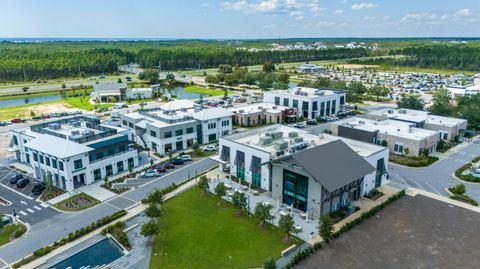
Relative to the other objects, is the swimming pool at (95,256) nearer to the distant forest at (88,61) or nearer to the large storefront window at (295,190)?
the large storefront window at (295,190)

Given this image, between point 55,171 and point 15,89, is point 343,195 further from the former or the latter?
point 15,89

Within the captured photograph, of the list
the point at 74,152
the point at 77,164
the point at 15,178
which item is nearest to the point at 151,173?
the point at 77,164

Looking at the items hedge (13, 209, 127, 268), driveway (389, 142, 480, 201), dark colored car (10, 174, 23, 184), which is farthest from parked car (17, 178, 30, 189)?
driveway (389, 142, 480, 201)

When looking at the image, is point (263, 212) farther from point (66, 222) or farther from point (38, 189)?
point (38, 189)

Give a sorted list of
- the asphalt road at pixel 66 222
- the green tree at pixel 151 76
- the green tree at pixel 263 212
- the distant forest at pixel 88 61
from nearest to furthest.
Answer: the asphalt road at pixel 66 222 < the green tree at pixel 263 212 < the green tree at pixel 151 76 < the distant forest at pixel 88 61

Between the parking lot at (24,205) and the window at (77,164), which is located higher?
the window at (77,164)

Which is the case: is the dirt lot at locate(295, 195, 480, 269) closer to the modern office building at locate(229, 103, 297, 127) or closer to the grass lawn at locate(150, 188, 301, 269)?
the grass lawn at locate(150, 188, 301, 269)

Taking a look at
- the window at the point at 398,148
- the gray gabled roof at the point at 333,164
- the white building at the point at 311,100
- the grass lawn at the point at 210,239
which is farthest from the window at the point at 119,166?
the white building at the point at 311,100
